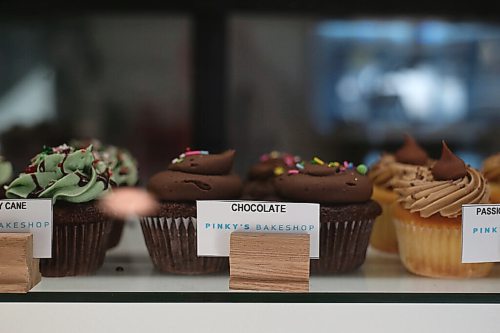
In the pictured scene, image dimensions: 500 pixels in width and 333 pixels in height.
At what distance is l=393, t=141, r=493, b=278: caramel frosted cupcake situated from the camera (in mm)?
1639

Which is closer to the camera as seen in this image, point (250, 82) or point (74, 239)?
point (74, 239)

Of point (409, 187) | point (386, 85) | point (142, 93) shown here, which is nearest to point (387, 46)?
point (386, 85)

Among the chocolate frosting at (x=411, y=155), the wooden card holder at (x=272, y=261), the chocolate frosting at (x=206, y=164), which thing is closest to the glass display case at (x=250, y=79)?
the chocolate frosting at (x=411, y=155)

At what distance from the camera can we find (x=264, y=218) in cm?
150

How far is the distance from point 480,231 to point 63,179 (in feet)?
3.37

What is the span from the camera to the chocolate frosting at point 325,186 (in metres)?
1.64

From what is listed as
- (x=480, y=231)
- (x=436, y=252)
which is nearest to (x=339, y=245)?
(x=436, y=252)

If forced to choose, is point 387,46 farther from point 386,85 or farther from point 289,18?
point 289,18

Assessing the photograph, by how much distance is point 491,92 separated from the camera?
2.88m

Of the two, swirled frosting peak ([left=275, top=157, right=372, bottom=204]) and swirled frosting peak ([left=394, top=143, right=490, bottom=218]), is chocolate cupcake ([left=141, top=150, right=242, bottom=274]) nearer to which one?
swirled frosting peak ([left=275, top=157, right=372, bottom=204])

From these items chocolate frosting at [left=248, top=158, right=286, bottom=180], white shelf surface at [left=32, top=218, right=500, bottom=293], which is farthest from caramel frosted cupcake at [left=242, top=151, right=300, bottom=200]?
white shelf surface at [left=32, top=218, right=500, bottom=293]

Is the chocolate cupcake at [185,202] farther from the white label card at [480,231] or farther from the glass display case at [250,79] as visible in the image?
the glass display case at [250,79]

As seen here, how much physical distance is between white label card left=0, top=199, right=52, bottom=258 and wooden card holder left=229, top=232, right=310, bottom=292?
44 centimetres

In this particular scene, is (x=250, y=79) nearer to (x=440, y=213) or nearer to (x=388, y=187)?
(x=388, y=187)
